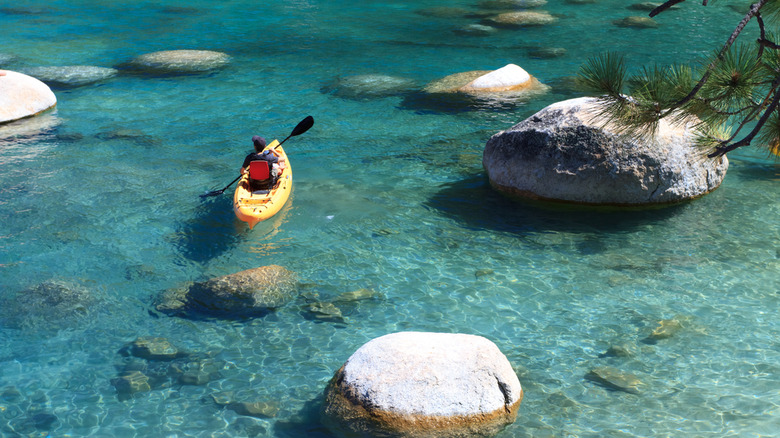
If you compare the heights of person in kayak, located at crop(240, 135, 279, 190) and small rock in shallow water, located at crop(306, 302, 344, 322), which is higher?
person in kayak, located at crop(240, 135, 279, 190)

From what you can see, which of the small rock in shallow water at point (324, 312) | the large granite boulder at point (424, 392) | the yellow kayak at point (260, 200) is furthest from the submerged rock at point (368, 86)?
the large granite boulder at point (424, 392)

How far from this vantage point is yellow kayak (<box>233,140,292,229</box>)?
933 cm

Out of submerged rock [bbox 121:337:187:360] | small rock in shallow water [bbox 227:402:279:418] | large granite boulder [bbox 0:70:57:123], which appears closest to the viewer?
small rock in shallow water [bbox 227:402:279:418]

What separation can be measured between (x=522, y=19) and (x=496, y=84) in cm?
805

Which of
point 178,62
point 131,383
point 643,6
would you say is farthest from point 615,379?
point 643,6

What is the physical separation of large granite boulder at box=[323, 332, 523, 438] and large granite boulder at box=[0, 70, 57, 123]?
11.7 metres

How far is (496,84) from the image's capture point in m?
15.5

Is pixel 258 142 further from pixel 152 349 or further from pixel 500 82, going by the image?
pixel 500 82

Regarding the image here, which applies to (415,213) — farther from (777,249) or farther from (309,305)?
(777,249)

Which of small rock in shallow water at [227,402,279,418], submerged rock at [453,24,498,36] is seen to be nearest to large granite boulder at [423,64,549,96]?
submerged rock at [453,24,498,36]

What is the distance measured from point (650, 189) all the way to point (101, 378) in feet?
23.8

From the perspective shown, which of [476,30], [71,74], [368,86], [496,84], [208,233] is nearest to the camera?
[208,233]

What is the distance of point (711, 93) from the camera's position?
6090 millimetres

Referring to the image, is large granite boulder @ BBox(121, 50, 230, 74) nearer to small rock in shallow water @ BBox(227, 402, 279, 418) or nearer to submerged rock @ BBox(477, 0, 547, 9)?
submerged rock @ BBox(477, 0, 547, 9)
